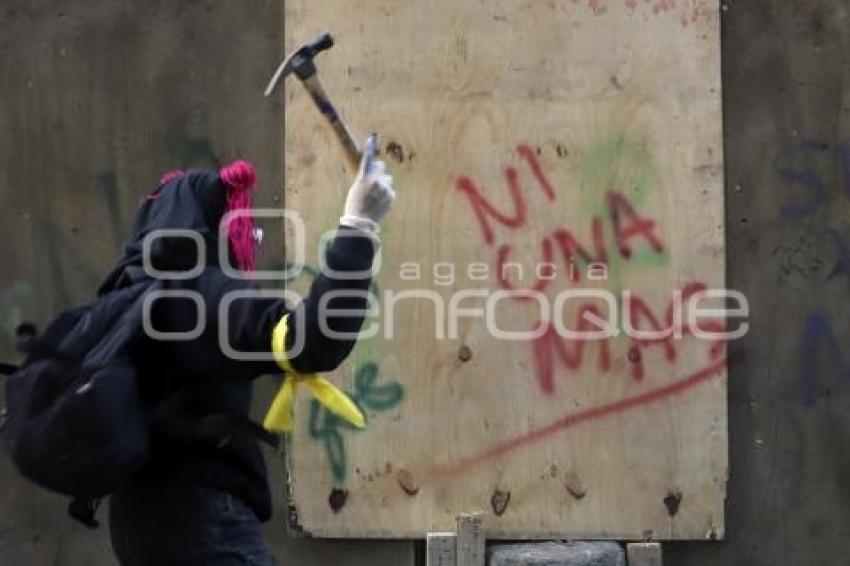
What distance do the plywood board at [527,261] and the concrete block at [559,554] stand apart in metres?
0.07

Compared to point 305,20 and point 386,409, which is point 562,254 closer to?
point 386,409

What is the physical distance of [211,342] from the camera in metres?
3.10

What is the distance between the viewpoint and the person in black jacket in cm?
303

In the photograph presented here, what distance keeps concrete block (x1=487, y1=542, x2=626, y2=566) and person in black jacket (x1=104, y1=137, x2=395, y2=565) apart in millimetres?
1860

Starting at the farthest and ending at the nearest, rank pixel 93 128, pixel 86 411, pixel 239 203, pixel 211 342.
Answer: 1. pixel 93 128
2. pixel 239 203
3. pixel 211 342
4. pixel 86 411

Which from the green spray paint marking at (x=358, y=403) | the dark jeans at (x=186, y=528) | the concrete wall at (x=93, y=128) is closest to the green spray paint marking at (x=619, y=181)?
the green spray paint marking at (x=358, y=403)

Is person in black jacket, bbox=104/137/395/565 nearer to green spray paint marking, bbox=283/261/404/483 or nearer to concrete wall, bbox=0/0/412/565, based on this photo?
green spray paint marking, bbox=283/261/404/483

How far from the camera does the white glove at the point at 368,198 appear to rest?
308cm

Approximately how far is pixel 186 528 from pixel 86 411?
366 millimetres

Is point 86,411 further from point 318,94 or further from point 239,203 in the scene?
point 318,94

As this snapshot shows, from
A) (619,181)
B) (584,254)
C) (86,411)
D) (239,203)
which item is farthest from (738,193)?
(86,411)

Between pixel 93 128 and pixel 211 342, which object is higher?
pixel 93 128

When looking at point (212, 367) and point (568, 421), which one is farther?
point (568, 421)

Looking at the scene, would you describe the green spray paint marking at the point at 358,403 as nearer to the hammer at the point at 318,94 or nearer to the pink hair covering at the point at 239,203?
the pink hair covering at the point at 239,203
